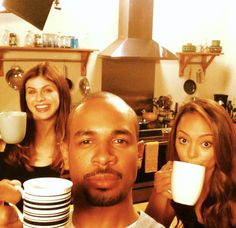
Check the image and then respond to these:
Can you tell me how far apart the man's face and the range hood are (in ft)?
8.23

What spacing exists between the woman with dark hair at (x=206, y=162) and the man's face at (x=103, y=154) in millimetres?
357

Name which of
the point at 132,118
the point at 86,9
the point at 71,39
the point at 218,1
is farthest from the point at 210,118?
the point at 218,1

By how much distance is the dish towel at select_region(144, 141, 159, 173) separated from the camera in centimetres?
296

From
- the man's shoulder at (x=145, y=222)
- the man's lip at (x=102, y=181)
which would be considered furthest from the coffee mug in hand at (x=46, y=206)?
the man's shoulder at (x=145, y=222)

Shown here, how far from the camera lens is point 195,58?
160 inches

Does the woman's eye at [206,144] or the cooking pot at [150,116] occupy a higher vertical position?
the woman's eye at [206,144]

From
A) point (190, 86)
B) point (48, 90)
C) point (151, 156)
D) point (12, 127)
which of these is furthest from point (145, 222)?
point (190, 86)

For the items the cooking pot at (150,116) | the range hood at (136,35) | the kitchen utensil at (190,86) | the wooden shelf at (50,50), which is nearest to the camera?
the wooden shelf at (50,50)

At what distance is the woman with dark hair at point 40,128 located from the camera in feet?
5.04

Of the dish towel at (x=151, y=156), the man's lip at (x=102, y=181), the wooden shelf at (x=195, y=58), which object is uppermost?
the wooden shelf at (x=195, y=58)

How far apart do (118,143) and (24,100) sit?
1.06 meters

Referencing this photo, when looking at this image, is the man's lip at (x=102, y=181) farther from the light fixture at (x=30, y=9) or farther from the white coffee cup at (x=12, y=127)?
the white coffee cup at (x=12, y=127)

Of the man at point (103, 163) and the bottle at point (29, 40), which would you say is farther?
the bottle at point (29, 40)

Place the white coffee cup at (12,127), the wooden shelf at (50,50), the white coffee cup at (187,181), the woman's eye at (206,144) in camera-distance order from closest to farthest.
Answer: the white coffee cup at (187,181), the woman's eye at (206,144), the white coffee cup at (12,127), the wooden shelf at (50,50)
